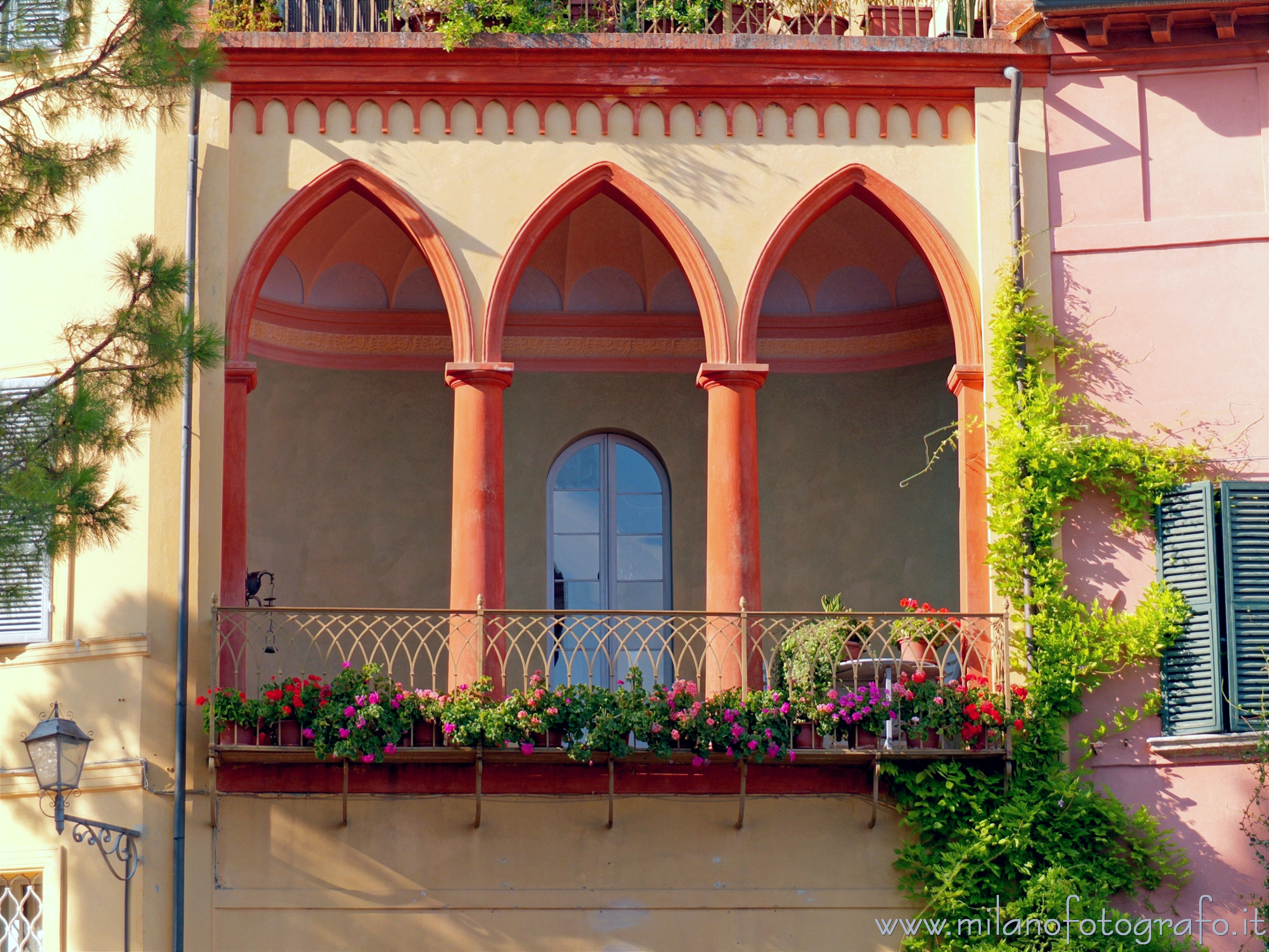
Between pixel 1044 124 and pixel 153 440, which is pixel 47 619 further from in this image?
pixel 1044 124

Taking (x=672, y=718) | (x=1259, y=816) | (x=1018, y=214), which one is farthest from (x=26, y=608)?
(x=1259, y=816)

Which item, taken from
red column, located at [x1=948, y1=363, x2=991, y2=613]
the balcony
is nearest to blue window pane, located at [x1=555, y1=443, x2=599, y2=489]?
the balcony

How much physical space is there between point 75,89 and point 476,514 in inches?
149

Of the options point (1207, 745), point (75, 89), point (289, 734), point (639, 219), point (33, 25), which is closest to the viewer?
point (33, 25)

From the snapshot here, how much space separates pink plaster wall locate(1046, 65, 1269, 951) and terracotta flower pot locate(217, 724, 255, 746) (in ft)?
16.4

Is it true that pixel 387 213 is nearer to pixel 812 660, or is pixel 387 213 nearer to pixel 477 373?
pixel 477 373

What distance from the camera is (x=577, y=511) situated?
48.1 ft

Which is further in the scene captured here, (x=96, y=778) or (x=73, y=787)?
(x=96, y=778)

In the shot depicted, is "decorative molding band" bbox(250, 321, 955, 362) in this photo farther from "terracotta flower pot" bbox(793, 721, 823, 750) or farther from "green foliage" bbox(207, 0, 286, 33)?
"terracotta flower pot" bbox(793, 721, 823, 750)

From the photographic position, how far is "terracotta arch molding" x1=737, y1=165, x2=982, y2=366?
40.4ft

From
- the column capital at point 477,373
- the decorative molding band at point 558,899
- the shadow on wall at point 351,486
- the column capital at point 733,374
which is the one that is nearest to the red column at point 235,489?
the column capital at point 477,373

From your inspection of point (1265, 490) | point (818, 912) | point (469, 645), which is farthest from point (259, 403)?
point (1265, 490)

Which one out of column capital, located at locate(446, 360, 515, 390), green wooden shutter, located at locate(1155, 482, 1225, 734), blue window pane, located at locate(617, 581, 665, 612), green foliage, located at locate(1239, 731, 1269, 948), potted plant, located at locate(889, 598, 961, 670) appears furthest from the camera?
blue window pane, located at locate(617, 581, 665, 612)

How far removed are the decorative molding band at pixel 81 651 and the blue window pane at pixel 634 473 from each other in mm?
4477
